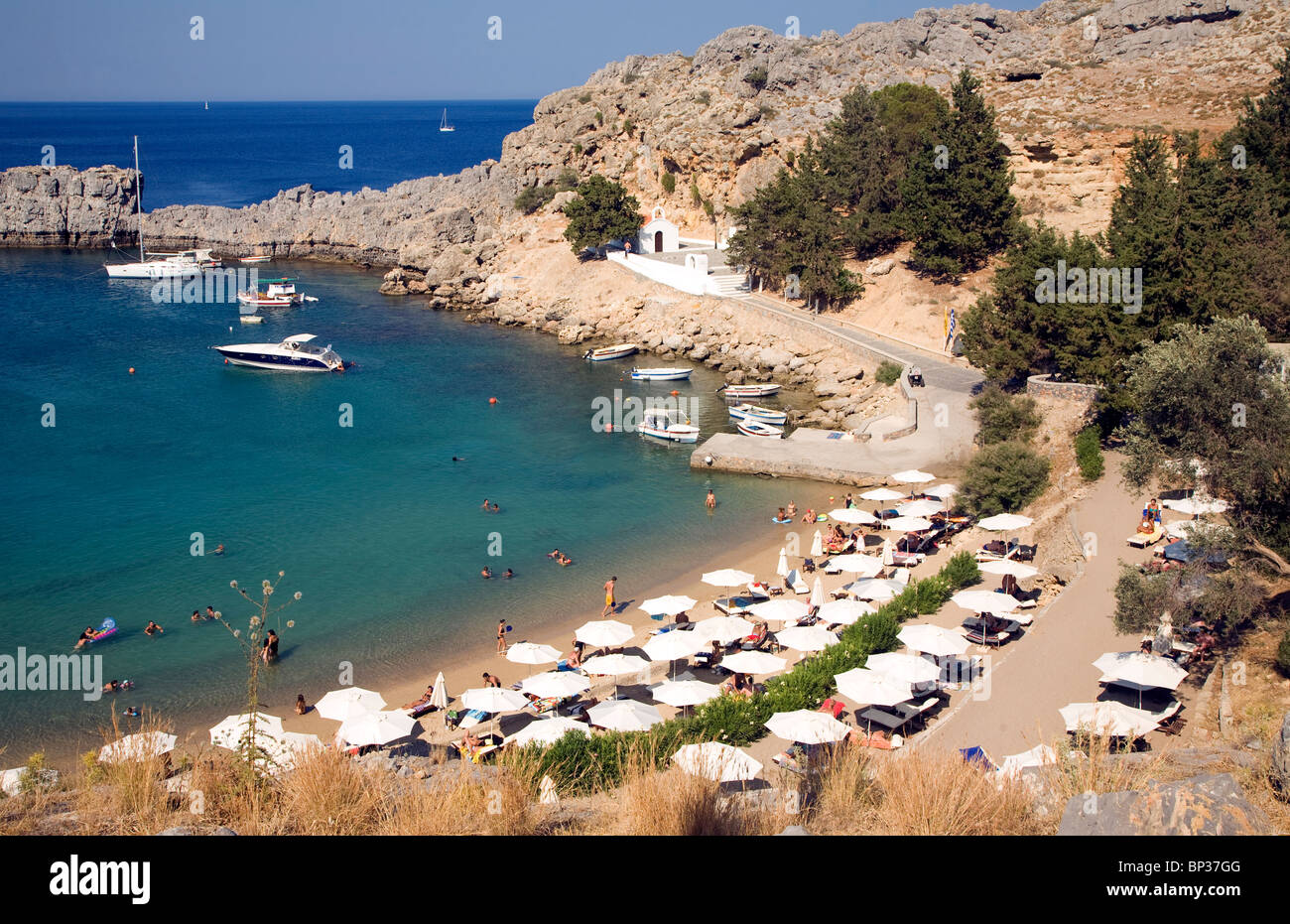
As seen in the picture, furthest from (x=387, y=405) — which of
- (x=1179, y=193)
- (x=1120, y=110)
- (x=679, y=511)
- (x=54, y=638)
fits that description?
(x=1120, y=110)

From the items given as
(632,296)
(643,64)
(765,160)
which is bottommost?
(632,296)

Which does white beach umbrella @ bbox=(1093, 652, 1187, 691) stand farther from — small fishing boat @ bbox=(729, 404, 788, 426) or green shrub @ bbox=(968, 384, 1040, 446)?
small fishing boat @ bbox=(729, 404, 788, 426)

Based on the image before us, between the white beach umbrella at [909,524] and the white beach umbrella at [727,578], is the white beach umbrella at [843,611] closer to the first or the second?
the white beach umbrella at [727,578]

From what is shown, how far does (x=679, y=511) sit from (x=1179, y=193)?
20335 mm

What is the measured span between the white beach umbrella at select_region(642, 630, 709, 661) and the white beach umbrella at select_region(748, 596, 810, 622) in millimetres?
1918

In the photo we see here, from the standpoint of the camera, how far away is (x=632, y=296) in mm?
53500

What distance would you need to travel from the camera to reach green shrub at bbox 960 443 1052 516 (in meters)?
26.8

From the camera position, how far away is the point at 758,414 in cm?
3828

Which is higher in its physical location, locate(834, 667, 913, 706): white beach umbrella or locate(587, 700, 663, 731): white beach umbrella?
locate(834, 667, 913, 706): white beach umbrella

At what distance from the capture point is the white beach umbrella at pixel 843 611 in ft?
67.8

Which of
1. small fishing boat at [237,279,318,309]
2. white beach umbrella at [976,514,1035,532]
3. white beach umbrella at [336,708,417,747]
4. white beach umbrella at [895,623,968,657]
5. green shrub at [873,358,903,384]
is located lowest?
white beach umbrella at [336,708,417,747]

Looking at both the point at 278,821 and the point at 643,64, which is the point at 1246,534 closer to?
the point at 278,821

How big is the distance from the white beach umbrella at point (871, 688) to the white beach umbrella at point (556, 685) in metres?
5.10

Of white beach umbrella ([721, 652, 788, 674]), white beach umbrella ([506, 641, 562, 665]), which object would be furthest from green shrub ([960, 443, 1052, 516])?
white beach umbrella ([506, 641, 562, 665])
